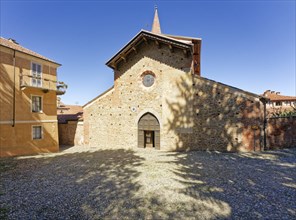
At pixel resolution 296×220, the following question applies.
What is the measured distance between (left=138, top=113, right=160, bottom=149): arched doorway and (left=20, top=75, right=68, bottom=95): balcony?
340 inches

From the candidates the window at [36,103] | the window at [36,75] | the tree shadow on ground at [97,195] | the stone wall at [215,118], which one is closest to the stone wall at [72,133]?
the window at [36,103]

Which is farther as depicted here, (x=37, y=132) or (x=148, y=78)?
(x=148, y=78)

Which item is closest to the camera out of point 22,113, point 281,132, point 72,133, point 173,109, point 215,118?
point 281,132

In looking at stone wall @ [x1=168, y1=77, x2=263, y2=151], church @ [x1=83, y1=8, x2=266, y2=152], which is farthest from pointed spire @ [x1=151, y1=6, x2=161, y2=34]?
stone wall @ [x1=168, y1=77, x2=263, y2=151]

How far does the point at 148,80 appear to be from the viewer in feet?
49.3

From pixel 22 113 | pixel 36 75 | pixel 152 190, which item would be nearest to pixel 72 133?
pixel 22 113

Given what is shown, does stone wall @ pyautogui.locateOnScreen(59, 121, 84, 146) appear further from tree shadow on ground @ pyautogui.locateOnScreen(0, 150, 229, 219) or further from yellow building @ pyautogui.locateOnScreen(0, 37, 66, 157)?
tree shadow on ground @ pyautogui.locateOnScreen(0, 150, 229, 219)

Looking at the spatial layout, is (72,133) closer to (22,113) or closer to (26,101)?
(22,113)

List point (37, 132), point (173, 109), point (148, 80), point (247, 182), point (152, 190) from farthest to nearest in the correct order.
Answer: point (148, 80) < point (37, 132) < point (173, 109) < point (247, 182) < point (152, 190)

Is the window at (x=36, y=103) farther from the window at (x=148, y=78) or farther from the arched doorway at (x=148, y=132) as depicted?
the window at (x=148, y=78)

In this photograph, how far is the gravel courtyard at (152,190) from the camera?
4.73m

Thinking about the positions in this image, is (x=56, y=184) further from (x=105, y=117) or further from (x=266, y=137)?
(x=266, y=137)

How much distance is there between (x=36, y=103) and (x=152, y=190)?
13.7m

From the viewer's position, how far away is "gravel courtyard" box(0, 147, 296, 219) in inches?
186
